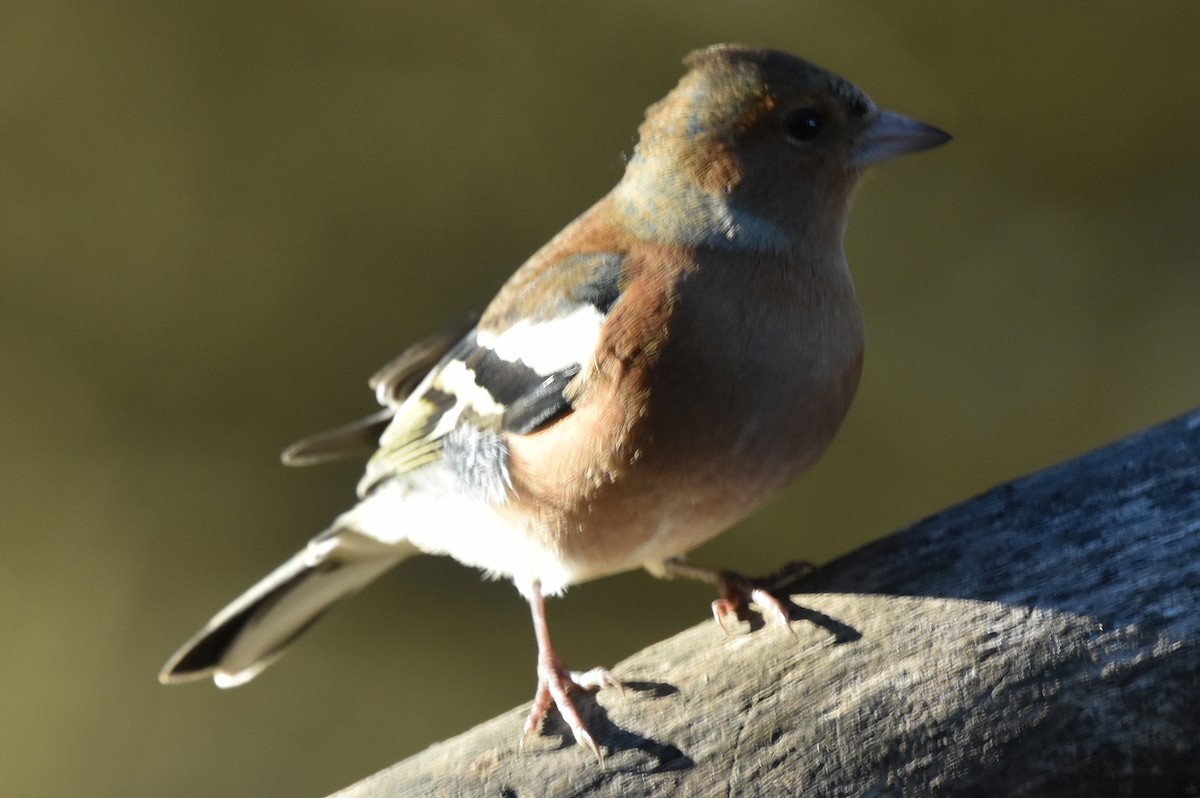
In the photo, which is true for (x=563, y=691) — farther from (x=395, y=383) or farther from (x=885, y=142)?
(x=885, y=142)

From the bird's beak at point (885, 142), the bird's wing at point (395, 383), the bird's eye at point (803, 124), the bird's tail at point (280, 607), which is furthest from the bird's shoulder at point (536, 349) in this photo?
the bird's beak at point (885, 142)

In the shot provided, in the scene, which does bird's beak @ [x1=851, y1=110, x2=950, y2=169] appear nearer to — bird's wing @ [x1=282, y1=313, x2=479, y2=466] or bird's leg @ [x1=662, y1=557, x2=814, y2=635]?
bird's leg @ [x1=662, y1=557, x2=814, y2=635]

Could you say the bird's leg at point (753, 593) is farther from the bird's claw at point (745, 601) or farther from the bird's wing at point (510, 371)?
the bird's wing at point (510, 371)

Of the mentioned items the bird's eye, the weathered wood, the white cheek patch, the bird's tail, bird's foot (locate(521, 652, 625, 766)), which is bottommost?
the weathered wood

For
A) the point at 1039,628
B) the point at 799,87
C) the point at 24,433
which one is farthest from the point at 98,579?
the point at 1039,628

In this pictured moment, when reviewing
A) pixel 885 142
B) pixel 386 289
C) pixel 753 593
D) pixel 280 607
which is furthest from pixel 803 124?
pixel 386 289

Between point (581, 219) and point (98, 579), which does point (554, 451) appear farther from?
point (98, 579)

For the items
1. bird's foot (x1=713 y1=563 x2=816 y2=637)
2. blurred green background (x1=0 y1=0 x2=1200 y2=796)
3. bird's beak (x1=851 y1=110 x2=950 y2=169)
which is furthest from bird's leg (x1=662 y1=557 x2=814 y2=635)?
blurred green background (x1=0 y1=0 x2=1200 y2=796)
